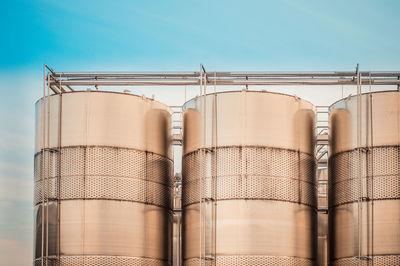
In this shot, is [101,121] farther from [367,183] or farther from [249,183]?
[367,183]

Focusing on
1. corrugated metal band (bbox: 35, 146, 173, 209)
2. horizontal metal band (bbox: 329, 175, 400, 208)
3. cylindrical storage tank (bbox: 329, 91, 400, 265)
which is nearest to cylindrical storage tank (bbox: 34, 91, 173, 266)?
corrugated metal band (bbox: 35, 146, 173, 209)

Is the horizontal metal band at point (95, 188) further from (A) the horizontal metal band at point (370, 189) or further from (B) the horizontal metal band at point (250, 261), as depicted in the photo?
(A) the horizontal metal band at point (370, 189)

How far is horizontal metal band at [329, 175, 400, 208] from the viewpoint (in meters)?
28.2

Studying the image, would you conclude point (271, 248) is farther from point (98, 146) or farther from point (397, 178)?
point (98, 146)

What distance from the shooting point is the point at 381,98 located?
29281mm

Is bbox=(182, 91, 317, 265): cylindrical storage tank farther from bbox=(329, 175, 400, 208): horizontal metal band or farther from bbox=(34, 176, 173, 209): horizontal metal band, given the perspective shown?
bbox=(34, 176, 173, 209): horizontal metal band

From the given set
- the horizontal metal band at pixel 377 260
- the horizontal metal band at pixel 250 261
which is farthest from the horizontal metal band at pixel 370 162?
the horizontal metal band at pixel 250 261

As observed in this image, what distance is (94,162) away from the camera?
2939 centimetres

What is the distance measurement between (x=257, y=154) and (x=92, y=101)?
24.3 feet

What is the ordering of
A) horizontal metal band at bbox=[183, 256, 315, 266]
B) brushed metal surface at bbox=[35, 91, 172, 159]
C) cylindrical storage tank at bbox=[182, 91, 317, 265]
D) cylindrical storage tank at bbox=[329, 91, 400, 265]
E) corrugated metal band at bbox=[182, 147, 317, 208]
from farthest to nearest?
1. brushed metal surface at bbox=[35, 91, 172, 159]
2. corrugated metal band at bbox=[182, 147, 317, 208]
3. cylindrical storage tank at bbox=[182, 91, 317, 265]
4. cylindrical storage tank at bbox=[329, 91, 400, 265]
5. horizontal metal band at bbox=[183, 256, 315, 266]

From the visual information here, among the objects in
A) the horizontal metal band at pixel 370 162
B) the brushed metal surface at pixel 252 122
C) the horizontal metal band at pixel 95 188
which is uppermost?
the brushed metal surface at pixel 252 122

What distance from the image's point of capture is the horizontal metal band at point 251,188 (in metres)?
28.6

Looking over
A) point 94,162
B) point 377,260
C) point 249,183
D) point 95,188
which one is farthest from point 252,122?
point 377,260

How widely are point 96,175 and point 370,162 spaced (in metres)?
11.4
